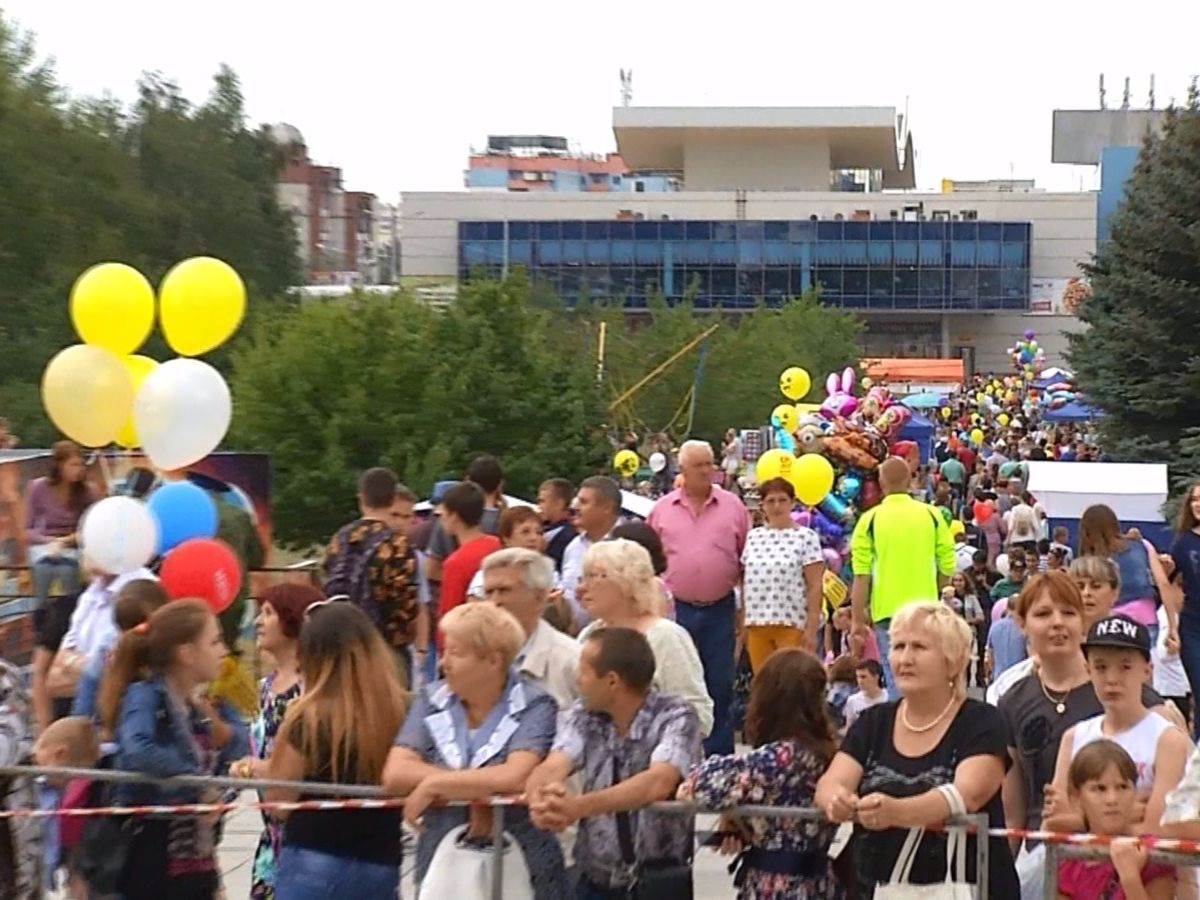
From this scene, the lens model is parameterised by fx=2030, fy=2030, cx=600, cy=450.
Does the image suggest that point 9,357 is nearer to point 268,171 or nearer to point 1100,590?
point 268,171

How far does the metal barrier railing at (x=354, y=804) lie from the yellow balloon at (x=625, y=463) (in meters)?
28.3

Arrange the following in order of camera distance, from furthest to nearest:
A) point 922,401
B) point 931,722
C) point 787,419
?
1. point 922,401
2. point 787,419
3. point 931,722

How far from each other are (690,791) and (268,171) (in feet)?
202

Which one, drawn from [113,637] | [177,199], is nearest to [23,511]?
[113,637]

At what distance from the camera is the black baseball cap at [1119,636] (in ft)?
19.4

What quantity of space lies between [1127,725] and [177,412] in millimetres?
6234

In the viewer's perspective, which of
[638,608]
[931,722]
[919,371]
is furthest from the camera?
[919,371]

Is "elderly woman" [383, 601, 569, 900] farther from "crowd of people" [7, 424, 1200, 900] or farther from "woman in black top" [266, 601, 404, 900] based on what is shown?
"woman in black top" [266, 601, 404, 900]

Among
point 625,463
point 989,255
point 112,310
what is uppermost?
point 989,255

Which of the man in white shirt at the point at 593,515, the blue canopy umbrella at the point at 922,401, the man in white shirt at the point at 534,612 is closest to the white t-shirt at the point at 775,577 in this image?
the man in white shirt at the point at 593,515

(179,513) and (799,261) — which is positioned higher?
(799,261)

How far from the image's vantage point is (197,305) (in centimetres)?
1157

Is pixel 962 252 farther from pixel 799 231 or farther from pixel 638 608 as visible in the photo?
pixel 638 608

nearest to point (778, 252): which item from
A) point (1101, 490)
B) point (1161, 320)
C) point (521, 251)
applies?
point (521, 251)
